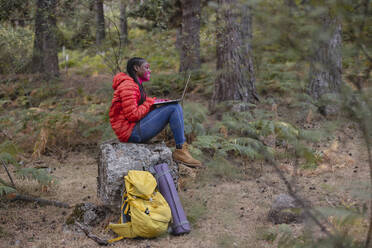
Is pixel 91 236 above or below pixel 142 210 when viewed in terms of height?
below

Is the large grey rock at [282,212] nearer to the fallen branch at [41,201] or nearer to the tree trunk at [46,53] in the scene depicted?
the fallen branch at [41,201]

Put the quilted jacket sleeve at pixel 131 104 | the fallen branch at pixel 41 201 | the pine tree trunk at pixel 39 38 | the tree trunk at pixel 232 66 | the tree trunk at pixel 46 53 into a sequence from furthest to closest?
the tree trunk at pixel 46 53
the pine tree trunk at pixel 39 38
the tree trunk at pixel 232 66
the fallen branch at pixel 41 201
the quilted jacket sleeve at pixel 131 104

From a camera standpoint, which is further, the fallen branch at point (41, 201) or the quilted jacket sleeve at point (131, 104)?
the fallen branch at point (41, 201)

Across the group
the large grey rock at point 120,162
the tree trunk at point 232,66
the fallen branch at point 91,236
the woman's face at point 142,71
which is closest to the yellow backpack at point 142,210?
the fallen branch at point 91,236

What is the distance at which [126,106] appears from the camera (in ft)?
15.5

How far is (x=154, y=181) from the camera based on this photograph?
13.8 feet

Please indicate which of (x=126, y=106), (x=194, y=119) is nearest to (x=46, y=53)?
(x=194, y=119)

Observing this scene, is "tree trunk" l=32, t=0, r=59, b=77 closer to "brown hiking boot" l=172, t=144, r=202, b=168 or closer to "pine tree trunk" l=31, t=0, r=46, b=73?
"pine tree trunk" l=31, t=0, r=46, b=73

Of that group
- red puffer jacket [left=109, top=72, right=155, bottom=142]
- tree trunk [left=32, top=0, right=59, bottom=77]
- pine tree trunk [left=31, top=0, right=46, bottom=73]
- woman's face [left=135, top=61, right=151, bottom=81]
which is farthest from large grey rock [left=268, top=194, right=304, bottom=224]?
tree trunk [left=32, top=0, right=59, bottom=77]

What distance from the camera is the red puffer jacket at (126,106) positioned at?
4686 mm

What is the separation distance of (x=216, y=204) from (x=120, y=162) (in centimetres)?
140

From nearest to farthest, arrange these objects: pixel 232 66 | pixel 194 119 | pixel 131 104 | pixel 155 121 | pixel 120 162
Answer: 1. pixel 120 162
2. pixel 131 104
3. pixel 155 121
4. pixel 194 119
5. pixel 232 66

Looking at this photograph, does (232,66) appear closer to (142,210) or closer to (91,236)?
(142,210)

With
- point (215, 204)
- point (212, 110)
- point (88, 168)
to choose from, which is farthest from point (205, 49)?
point (215, 204)
